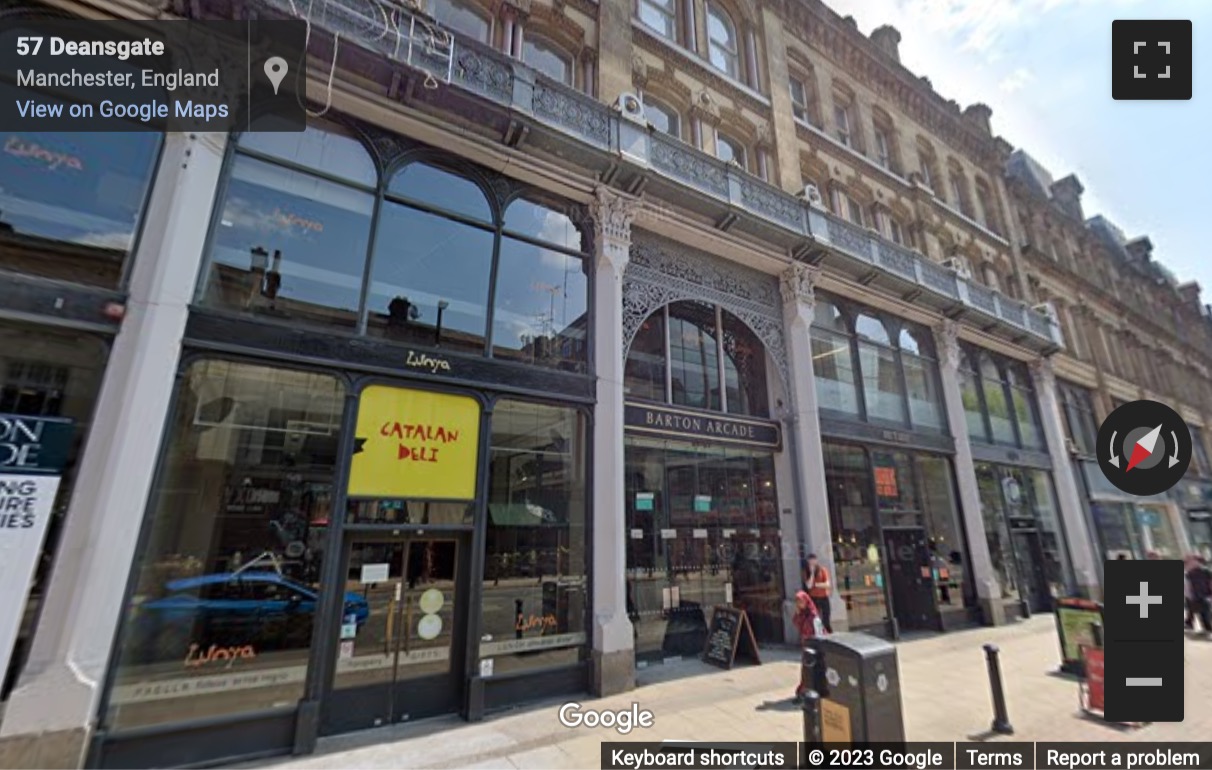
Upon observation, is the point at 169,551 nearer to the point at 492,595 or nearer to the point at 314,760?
the point at 314,760

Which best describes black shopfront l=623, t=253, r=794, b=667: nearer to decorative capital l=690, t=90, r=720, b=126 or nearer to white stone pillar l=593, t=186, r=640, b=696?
white stone pillar l=593, t=186, r=640, b=696

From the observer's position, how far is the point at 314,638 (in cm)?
617

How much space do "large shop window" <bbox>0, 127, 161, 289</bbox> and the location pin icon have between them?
177cm

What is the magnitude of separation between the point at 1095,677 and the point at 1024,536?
419 inches

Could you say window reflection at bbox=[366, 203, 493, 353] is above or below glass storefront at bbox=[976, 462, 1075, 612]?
above

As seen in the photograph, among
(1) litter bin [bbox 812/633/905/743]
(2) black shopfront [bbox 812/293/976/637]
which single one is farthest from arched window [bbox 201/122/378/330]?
(2) black shopfront [bbox 812/293/976/637]

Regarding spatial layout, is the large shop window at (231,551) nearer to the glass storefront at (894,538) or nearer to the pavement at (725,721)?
the pavement at (725,721)

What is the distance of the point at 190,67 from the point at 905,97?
68.3ft

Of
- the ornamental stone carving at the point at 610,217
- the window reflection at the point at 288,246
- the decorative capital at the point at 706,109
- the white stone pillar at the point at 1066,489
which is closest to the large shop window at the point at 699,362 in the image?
the ornamental stone carving at the point at 610,217

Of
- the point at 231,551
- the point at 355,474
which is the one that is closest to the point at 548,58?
the point at 355,474

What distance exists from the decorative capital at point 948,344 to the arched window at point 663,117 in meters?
9.87

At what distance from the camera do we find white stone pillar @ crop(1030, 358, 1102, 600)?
1645cm

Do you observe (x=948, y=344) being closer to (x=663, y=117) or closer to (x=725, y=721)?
(x=663, y=117)

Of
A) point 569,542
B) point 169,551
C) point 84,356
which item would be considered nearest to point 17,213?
point 84,356
